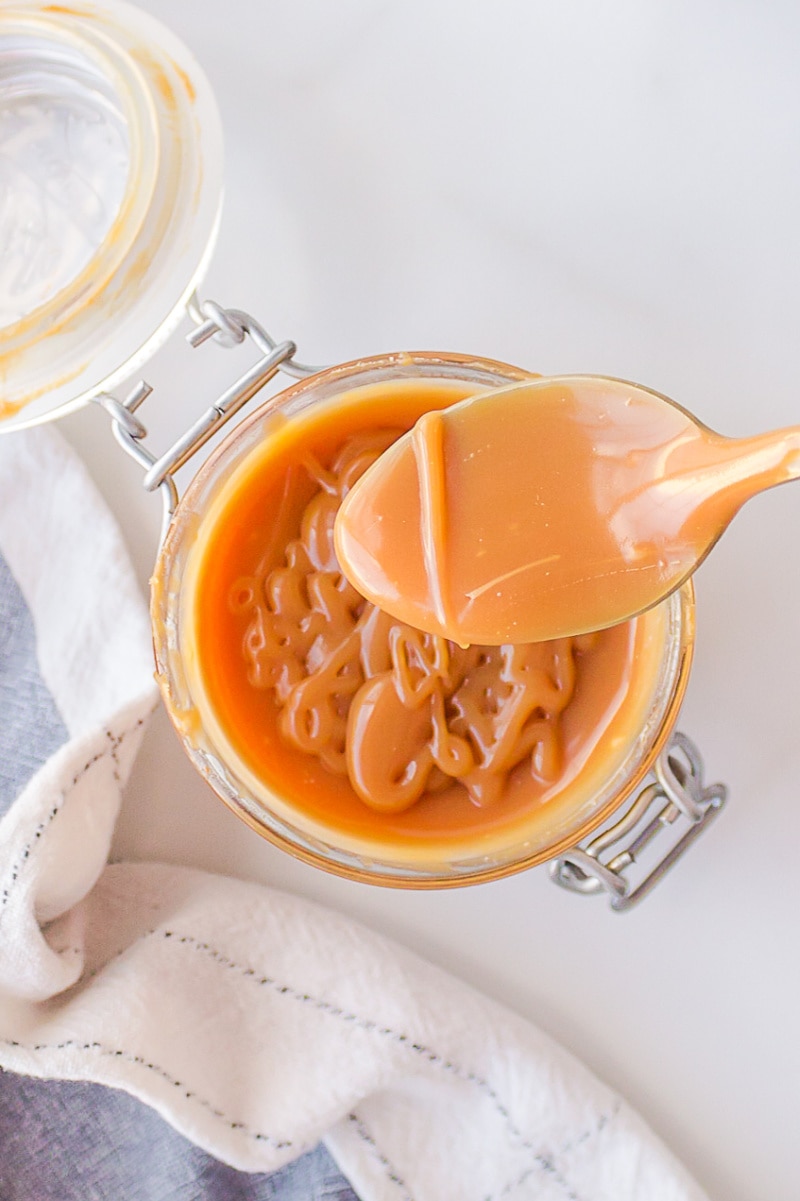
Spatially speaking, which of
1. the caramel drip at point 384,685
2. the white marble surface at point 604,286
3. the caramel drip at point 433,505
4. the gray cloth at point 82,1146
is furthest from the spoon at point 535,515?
the gray cloth at point 82,1146

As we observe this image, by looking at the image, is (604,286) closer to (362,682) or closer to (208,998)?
(362,682)

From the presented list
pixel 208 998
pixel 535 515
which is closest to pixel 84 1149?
pixel 208 998

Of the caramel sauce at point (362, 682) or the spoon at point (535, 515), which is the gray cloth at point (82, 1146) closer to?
the caramel sauce at point (362, 682)

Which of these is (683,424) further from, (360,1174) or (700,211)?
(360,1174)

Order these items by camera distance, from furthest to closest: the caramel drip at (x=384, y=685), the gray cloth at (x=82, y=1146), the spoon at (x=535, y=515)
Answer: the gray cloth at (x=82, y=1146), the caramel drip at (x=384, y=685), the spoon at (x=535, y=515)

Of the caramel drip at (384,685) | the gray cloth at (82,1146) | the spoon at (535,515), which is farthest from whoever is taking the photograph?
the gray cloth at (82,1146)

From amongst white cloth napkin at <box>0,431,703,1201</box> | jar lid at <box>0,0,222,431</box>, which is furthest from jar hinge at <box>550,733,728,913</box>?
jar lid at <box>0,0,222,431</box>

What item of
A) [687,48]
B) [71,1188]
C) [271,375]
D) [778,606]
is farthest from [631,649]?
[71,1188]
